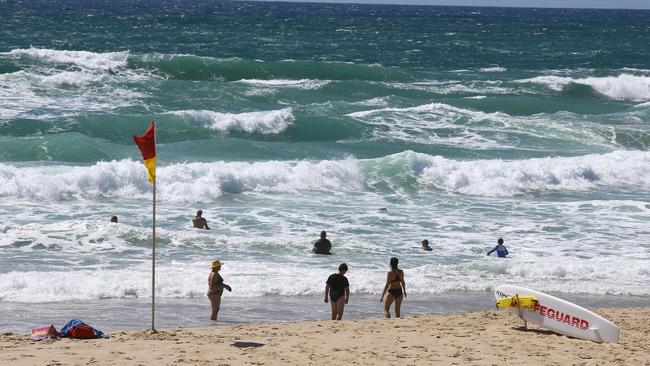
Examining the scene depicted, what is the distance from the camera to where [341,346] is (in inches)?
460

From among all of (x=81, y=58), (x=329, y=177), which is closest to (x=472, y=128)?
(x=329, y=177)

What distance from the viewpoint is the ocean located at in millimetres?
15843

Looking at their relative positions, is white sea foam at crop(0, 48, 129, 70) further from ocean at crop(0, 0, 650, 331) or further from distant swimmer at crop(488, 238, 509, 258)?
distant swimmer at crop(488, 238, 509, 258)

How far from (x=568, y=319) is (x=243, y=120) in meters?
19.6

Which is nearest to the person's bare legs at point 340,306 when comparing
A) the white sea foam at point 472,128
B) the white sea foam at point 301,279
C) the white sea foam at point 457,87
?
the white sea foam at point 301,279

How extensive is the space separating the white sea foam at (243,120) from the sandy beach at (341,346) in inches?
694

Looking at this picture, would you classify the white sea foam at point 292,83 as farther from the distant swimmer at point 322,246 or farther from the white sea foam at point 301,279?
the white sea foam at point 301,279

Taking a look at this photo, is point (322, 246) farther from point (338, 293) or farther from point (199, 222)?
point (338, 293)

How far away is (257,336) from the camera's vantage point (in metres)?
12.2

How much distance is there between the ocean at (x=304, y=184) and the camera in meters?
15.8

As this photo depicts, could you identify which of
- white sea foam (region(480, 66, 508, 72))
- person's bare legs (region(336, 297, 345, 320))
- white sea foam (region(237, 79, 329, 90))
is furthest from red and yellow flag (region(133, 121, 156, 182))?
white sea foam (region(480, 66, 508, 72))

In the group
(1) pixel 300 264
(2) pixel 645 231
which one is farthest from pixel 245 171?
(2) pixel 645 231

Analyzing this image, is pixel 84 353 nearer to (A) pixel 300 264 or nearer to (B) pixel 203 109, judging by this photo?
(A) pixel 300 264

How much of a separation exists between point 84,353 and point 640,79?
131 ft
